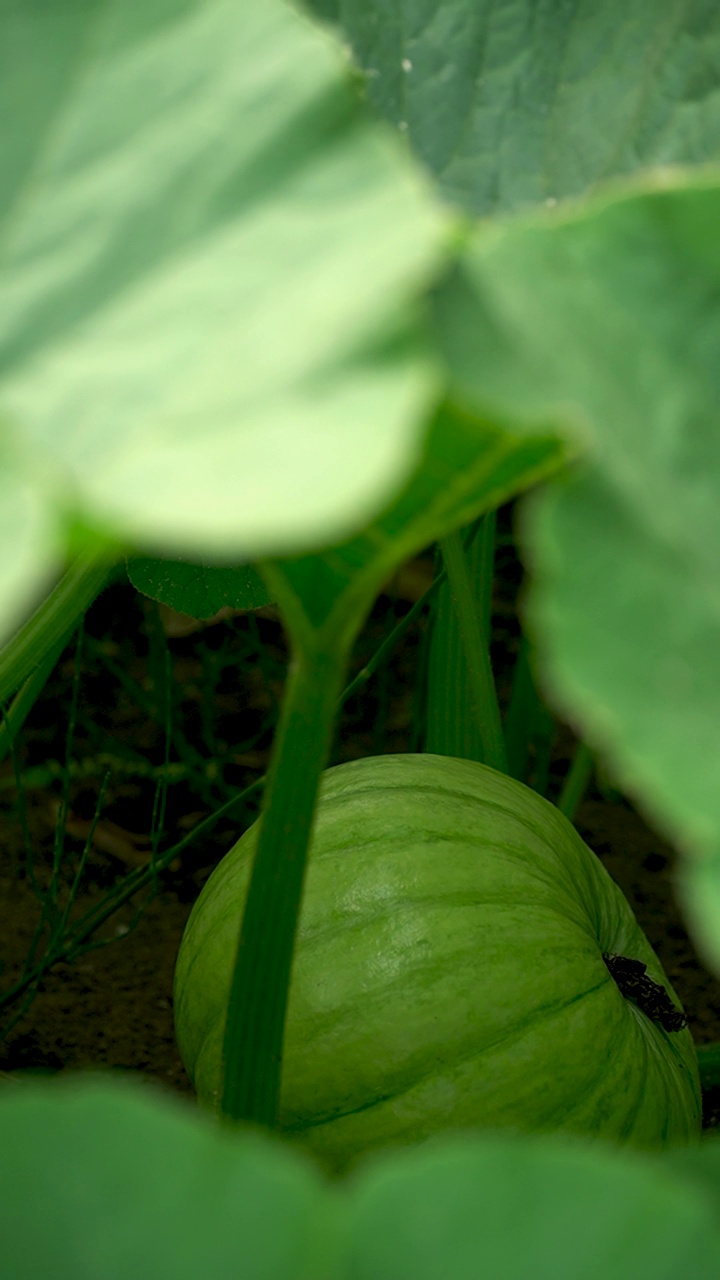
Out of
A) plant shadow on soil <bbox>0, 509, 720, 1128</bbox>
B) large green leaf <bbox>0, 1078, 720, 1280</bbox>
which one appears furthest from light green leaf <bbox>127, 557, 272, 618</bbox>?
large green leaf <bbox>0, 1078, 720, 1280</bbox>

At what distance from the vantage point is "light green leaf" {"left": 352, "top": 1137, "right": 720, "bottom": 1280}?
0.37 m

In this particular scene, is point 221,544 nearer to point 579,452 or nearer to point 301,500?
point 301,500

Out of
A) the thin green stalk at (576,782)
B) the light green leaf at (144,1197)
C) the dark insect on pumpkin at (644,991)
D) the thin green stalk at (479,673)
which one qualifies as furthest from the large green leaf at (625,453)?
the thin green stalk at (576,782)

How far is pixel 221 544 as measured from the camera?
359 mm

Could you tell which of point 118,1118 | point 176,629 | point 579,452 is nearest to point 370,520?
point 579,452

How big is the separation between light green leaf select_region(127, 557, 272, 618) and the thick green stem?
718 millimetres

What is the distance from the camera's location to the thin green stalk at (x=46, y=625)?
3.56 ft

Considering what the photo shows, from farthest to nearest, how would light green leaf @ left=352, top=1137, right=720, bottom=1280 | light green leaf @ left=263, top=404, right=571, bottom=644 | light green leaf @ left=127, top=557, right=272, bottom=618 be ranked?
1. light green leaf @ left=127, top=557, right=272, bottom=618
2. light green leaf @ left=263, top=404, right=571, bottom=644
3. light green leaf @ left=352, top=1137, right=720, bottom=1280

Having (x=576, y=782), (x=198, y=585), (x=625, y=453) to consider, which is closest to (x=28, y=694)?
(x=198, y=585)

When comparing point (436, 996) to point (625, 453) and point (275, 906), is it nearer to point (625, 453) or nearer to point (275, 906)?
point (275, 906)

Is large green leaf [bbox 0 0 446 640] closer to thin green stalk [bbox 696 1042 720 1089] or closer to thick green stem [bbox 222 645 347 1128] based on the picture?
thick green stem [bbox 222 645 347 1128]

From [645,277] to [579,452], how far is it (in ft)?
0.22

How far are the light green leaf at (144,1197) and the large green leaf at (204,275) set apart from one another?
0.47 feet

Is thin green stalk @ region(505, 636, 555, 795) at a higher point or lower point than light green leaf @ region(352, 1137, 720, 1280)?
lower
